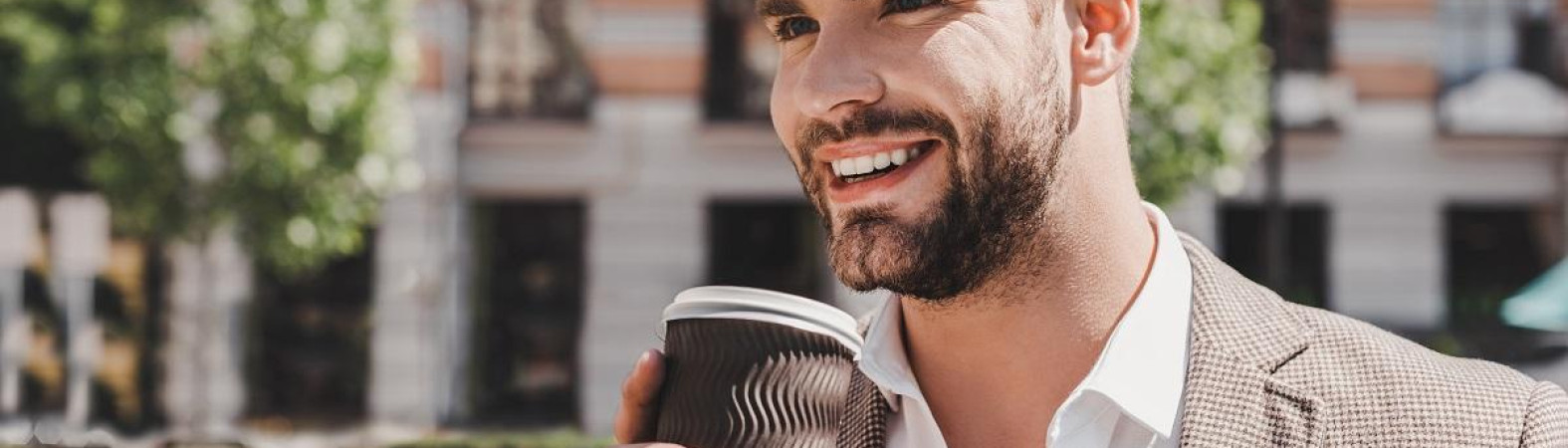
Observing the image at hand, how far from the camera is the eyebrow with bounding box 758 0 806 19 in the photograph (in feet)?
5.18

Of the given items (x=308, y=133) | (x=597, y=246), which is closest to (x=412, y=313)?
(x=597, y=246)

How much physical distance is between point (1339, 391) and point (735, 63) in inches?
522

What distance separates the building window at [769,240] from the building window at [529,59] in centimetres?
172

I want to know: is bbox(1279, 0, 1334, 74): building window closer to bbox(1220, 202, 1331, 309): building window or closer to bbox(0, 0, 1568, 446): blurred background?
bbox(0, 0, 1568, 446): blurred background

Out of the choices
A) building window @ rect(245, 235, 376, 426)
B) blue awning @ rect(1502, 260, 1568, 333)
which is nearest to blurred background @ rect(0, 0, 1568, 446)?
building window @ rect(245, 235, 376, 426)

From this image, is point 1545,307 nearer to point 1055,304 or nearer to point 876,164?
point 1055,304

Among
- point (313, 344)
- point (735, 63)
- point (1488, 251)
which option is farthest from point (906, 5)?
point (1488, 251)

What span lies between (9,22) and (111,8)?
976 millimetres

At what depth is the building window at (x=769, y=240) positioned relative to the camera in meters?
14.5

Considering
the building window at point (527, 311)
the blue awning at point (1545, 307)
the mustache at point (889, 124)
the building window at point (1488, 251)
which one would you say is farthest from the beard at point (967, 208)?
the building window at point (1488, 251)

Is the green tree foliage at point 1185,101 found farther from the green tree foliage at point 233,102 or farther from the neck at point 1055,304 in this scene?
the neck at point 1055,304

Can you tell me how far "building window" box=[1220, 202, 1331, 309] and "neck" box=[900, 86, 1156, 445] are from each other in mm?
13656

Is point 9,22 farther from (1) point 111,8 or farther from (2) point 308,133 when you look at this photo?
(2) point 308,133

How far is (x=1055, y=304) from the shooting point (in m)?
1.59
